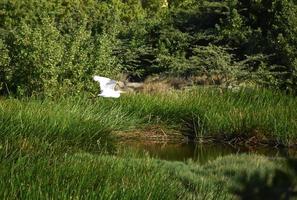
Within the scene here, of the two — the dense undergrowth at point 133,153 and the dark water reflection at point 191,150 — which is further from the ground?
the dense undergrowth at point 133,153

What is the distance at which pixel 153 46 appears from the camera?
18.6 meters

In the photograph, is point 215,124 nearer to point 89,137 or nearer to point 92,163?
point 89,137

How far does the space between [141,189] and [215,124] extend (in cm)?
683

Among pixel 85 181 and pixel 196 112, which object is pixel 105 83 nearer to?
pixel 196 112

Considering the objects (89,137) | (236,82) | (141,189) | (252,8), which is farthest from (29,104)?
(252,8)

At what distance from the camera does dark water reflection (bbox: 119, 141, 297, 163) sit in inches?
370

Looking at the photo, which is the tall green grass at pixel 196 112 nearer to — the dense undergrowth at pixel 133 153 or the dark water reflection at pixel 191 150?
the dense undergrowth at pixel 133 153

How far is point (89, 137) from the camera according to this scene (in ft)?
27.0

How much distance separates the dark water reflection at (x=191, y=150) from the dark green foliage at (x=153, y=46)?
2342mm

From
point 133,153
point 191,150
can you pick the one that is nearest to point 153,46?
point 191,150

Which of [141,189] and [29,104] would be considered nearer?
[141,189]

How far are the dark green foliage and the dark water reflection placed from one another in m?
2.34

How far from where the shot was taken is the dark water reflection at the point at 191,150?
941cm

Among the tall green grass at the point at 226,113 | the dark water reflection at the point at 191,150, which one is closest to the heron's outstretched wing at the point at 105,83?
the tall green grass at the point at 226,113
